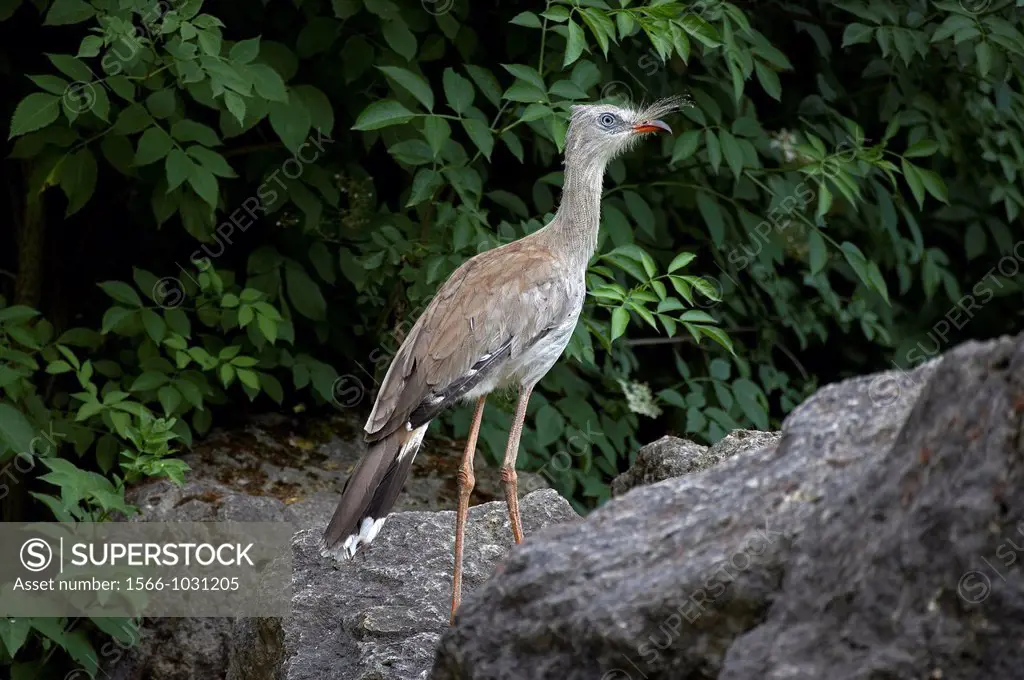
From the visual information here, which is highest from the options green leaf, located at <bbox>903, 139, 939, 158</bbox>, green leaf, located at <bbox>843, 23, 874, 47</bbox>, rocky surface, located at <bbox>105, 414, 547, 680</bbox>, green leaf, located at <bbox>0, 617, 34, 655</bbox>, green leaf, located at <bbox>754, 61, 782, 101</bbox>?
green leaf, located at <bbox>843, 23, 874, 47</bbox>

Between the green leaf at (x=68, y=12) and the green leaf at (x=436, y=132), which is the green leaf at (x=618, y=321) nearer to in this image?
the green leaf at (x=436, y=132)

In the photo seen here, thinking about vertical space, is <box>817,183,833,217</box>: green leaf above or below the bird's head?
below

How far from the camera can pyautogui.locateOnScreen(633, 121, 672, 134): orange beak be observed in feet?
16.1

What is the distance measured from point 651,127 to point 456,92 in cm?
80

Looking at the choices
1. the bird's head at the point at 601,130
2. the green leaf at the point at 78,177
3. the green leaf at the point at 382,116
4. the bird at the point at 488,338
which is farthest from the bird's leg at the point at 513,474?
the green leaf at the point at 78,177

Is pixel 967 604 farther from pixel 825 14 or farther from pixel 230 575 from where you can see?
pixel 825 14

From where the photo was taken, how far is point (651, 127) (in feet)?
16.1

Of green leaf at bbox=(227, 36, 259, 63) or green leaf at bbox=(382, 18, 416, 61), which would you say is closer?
green leaf at bbox=(227, 36, 259, 63)

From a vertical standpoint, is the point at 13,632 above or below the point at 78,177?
below

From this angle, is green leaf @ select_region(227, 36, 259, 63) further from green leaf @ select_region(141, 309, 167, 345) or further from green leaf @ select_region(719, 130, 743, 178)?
green leaf @ select_region(719, 130, 743, 178)

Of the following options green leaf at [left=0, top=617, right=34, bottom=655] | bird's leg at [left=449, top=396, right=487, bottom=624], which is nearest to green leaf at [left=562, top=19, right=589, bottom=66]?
bird's leg at [left=449, top=396, right=487, bottom=624]

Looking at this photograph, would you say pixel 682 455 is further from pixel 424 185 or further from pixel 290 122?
pixel 290 122

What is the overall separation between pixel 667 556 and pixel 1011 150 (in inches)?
172

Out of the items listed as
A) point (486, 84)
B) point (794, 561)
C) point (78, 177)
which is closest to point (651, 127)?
point (486, 84)
